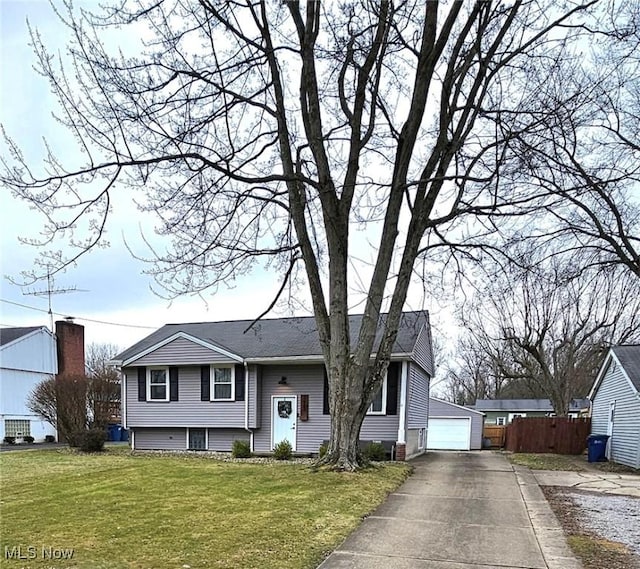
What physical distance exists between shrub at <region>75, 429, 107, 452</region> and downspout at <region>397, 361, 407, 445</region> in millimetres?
9138

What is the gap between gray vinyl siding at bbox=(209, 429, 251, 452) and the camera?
15.6 m

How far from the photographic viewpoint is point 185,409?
52.3ft

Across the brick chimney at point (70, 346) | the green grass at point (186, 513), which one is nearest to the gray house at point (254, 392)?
the green grass at point (186, 513)

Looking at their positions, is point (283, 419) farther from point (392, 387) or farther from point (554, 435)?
point (554, 435)

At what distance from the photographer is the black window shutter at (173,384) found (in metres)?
16.1

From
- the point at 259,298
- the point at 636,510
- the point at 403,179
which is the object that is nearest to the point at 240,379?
the point at 259,298

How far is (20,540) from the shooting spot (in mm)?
4836

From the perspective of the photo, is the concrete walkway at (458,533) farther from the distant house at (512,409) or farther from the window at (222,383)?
the distant house at (512,409)

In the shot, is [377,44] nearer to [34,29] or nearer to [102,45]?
[102,45]

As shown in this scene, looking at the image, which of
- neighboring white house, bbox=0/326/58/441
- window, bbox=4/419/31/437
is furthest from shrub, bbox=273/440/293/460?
window, bbox=4/419/31/437

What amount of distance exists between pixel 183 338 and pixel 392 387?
686 centimetres

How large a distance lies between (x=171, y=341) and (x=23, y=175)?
997cm

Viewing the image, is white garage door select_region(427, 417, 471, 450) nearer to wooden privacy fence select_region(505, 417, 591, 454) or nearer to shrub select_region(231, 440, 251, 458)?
wooden privacy fence select_region(505, 417, 591, 454)

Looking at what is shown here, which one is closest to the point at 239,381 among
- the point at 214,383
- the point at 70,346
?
the point at 214,383
